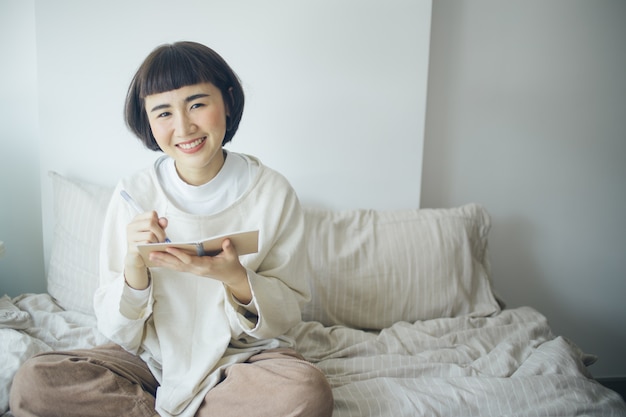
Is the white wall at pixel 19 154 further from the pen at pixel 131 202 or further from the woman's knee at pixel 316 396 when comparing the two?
the woman's knee at pixel 316 396

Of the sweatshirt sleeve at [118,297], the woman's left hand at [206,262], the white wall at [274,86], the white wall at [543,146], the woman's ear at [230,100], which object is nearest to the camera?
the woman's left hand at [206,262]

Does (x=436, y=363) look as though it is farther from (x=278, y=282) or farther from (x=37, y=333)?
(x=37, y=333)

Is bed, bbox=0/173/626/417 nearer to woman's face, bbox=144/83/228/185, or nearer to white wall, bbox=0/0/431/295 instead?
white wall, bbox=0/0/431/295

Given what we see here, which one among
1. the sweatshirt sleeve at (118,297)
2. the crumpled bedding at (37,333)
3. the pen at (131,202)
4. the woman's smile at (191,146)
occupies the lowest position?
the crumpled bedding at (37,333)

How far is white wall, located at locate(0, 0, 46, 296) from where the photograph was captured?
162cm

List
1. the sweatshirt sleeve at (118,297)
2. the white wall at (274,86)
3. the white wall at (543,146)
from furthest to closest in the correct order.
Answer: the white wall at (543,146), the white wall at (274,86), the sweatshirt sleeve at (118,297)

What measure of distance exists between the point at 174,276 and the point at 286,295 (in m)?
0.26

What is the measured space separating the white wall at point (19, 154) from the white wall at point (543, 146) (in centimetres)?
139

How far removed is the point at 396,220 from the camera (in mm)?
1634

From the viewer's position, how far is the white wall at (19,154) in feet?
5.31

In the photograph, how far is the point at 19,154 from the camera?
5.52 ft


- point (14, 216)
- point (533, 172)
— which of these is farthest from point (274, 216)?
point (533, 172)

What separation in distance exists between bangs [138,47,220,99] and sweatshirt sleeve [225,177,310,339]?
1.06 feet

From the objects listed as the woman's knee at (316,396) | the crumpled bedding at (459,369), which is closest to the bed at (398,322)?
the crumpled bedding at (459,369)
